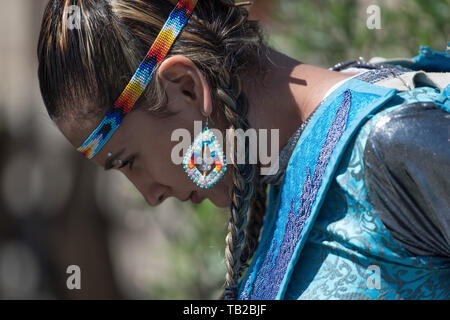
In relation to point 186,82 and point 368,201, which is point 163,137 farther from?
point 368,201

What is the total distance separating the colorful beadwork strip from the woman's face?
32 millimetres

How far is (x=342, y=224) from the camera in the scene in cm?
156

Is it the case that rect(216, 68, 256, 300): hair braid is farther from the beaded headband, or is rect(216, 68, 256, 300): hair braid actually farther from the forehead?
the forehead

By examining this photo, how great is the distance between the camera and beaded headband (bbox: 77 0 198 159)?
172 cm

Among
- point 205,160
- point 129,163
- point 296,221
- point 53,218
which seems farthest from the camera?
point 53,218

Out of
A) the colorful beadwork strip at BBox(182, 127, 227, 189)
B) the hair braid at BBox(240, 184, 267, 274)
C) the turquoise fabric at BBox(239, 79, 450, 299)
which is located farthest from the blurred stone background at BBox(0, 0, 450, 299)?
the turquoise fabric at BBox(239, 79, 450, 299)

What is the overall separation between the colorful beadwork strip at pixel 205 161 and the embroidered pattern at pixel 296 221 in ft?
0.80

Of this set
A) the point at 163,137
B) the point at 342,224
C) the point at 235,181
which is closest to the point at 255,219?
the point at 235,181

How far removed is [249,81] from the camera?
6.07ft

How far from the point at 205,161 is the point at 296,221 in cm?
32

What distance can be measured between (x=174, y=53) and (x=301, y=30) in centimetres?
169

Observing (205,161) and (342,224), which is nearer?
(342,224)
